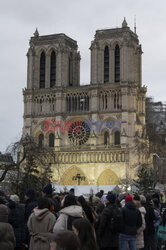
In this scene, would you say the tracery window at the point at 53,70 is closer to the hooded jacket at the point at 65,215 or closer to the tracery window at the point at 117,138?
the tracery window at the point at 117,138

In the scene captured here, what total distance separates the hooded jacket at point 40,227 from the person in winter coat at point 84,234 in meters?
2.36

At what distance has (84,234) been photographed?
6.14m

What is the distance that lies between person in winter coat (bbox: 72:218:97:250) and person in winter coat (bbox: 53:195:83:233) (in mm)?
1948

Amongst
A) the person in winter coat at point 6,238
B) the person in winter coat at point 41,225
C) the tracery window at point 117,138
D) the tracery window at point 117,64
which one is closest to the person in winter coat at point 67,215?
the person in winter coat at point 41,225

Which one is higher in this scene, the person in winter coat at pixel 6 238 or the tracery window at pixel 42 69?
the tracery window at pixel 42 69

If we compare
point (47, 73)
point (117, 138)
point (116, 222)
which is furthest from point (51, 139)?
point (116, 222)

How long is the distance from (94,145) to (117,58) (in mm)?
11127

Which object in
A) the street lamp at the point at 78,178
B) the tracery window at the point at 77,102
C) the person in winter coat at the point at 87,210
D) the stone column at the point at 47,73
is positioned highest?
the stone column at the point at 47,73

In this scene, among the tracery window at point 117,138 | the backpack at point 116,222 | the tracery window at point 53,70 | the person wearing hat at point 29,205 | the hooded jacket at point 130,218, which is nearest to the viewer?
the person wearing hat at point 29,205

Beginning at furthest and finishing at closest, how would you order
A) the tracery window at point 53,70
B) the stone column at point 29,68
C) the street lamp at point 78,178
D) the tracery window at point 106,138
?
the tracery window at point 53,70
the stone column at point 29,68
the tracery window at point 106,138
the street lamp at point 78,178

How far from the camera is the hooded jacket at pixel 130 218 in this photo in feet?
34.6

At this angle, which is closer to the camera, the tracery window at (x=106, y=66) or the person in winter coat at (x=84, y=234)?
the person in winter coat at (x=84, y=234)

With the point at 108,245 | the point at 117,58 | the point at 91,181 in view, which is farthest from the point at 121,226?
the point at 117,58

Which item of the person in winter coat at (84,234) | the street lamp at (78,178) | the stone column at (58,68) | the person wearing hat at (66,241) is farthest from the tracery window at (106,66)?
the person wearing hat at (66,241)
